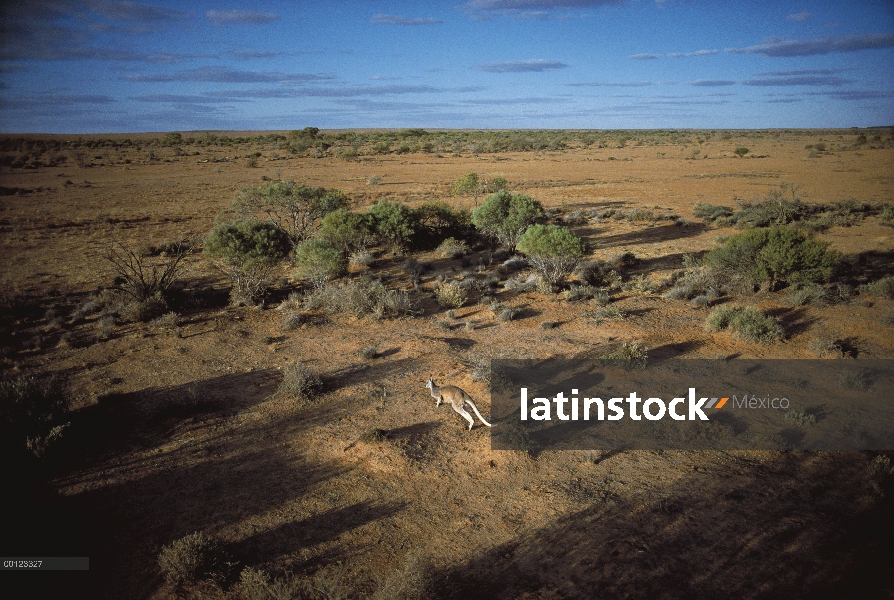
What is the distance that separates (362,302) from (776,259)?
1222 cm

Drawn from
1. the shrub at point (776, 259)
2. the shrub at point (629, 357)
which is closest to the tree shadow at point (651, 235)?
the shrub at point (776, 259)

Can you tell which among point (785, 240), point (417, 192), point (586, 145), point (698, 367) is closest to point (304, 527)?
point (698, 367)

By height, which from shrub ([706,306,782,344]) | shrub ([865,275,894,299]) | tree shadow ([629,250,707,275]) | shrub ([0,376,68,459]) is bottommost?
shrub ([0,376,68,459])

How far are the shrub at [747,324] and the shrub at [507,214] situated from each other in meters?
Result: 8.77

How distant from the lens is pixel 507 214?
63.8ft

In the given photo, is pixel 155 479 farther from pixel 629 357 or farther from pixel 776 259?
pixel 776 259

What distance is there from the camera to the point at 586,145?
69.8 m

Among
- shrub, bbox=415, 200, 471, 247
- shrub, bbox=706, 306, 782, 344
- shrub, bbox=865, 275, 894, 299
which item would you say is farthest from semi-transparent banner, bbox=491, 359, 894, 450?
shrub, bbox=415, 200, 471, 247

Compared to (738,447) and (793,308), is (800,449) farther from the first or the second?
(793,308)

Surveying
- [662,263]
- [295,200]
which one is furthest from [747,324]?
[295,200]

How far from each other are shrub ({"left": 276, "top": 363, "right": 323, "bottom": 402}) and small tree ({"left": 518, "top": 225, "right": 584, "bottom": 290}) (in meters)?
8.13

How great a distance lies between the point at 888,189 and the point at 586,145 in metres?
43.9

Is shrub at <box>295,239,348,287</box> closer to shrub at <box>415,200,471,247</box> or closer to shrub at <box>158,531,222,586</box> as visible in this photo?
shrub at <box>415,200,471,247</box>

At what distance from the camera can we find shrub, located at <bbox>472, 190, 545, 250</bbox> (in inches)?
738
